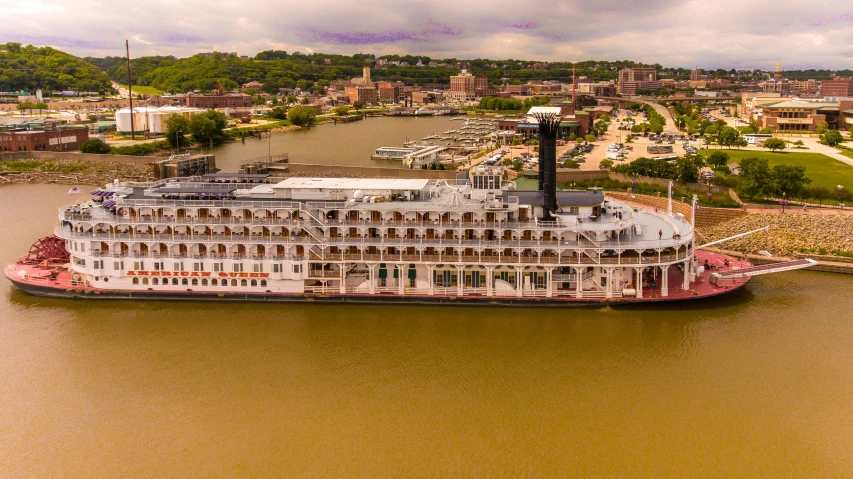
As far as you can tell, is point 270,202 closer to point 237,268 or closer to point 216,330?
point 237,268

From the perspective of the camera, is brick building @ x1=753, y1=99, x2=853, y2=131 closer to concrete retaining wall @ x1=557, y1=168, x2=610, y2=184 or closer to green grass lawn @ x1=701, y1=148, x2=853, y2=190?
green grass lawn @ x1=701, y1=148, x2=853, y2=190

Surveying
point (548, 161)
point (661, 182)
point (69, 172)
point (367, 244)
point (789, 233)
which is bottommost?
point (789, 233)

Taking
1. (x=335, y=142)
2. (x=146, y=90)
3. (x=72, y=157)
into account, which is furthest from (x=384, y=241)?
(x=146, y=90)

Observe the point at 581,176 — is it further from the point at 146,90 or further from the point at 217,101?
the point at 146,90

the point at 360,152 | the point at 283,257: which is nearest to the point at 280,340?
the point at 283,257

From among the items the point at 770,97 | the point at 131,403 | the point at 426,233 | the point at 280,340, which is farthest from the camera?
the point at 770,97

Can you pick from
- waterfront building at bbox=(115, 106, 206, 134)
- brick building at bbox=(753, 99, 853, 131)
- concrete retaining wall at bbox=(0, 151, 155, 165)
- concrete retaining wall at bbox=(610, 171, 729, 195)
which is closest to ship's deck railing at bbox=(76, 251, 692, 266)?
concrete retaining wall at bbox=(610, 171, 729, 195)
